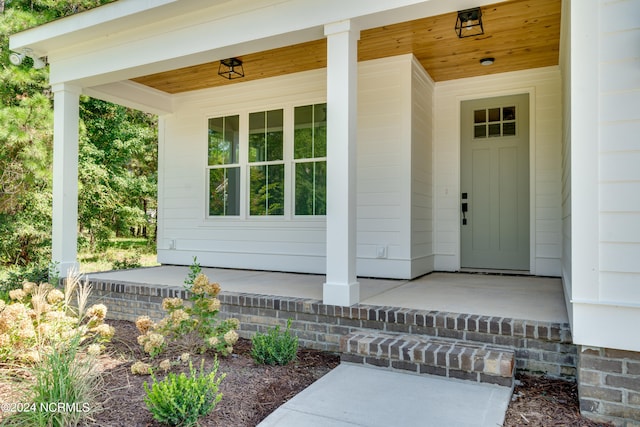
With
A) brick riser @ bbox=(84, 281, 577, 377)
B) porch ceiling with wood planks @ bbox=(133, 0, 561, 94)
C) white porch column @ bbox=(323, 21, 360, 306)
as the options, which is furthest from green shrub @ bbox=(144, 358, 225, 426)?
porch ceiling with wood planks @ bbox=(133, 0, 561, 94)

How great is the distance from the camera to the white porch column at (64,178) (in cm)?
509

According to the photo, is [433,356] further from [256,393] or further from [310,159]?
→ [310,159]

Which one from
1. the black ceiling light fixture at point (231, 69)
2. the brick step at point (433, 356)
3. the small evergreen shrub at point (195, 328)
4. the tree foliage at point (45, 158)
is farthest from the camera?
the tree foliage at point (45, 158)

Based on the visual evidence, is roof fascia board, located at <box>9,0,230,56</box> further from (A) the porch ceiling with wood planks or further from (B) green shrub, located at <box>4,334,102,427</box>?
(B) green shrub, located at <box>4,334,102,427</box>

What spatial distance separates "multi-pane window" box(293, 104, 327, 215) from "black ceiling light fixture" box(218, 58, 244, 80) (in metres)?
0.88

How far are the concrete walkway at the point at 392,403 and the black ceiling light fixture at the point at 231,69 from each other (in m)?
3.92

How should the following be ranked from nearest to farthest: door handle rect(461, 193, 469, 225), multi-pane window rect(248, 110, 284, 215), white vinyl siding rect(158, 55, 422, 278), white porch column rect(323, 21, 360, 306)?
white porch column rect(323, 21, 360, 306)
white vinyl siding rect(158, 55, 422, 278)
door handle rect(461, 193, 469, 225)
multi-pane window rect(248, 110, 284, 215)

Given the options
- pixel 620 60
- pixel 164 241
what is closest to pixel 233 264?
pixel 164 241

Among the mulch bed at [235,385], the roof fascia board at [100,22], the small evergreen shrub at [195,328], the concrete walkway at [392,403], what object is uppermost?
the roof fascia board at [100,22]

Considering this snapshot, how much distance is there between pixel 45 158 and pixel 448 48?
6678mm

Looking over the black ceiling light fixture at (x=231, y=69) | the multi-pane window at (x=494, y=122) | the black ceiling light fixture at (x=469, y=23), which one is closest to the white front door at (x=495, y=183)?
the multi-pane window at (x=494, y=122)

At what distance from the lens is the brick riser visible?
2.72 metres

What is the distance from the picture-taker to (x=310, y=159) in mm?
5543

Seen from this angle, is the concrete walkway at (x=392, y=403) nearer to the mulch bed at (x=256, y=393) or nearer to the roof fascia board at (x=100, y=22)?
the mulch bed at (x=256, y=393)
